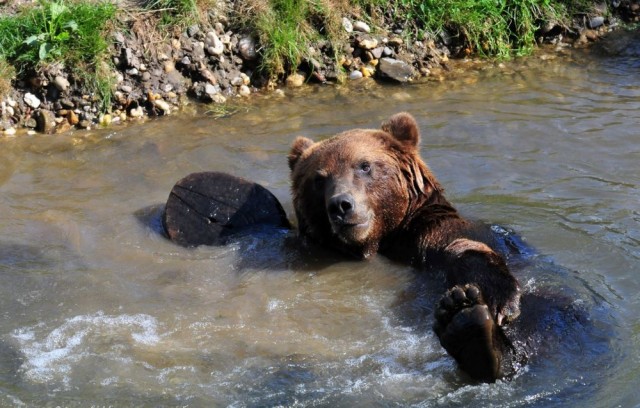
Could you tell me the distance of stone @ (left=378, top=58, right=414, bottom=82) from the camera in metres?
9.98

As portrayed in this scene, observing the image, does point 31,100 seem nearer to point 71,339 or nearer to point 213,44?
point 213,44

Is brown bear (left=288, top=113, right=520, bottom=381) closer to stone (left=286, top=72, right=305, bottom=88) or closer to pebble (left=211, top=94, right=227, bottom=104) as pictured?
pebble (left=211, top=94, right=227, bottom=104)

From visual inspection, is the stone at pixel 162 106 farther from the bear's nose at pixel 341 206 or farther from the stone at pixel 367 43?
the bear's nose at pixel 341 206

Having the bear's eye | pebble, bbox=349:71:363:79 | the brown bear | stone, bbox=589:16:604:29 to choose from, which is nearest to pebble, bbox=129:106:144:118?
pebble, bbox=349:71:363:79

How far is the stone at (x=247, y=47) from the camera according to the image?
9.80 metres

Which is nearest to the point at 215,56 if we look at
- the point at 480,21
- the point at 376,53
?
the point at 376,53

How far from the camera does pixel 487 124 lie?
29.0 ft

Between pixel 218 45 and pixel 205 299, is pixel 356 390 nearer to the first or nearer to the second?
pixel 205 299

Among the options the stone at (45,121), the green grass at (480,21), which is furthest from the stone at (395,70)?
the stone at (45,121)

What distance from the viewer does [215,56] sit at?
9.73 m

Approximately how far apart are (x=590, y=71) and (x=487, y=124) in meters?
1.87

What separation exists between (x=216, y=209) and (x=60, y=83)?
2.91 metres

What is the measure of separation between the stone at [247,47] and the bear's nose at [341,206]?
3999 millimetres

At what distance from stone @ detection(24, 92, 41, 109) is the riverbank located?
1cm
